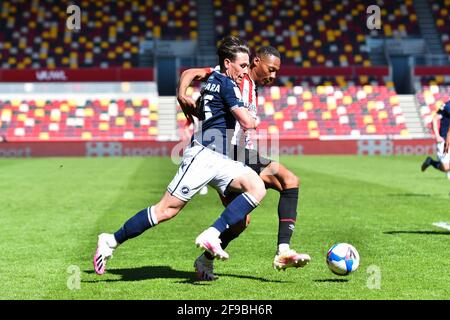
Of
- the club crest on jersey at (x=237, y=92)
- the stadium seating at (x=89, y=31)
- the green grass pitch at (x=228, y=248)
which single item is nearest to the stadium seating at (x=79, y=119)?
the stadium seating at (x=89, y=31)

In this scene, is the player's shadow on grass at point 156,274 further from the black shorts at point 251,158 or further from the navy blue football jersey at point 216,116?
the navy blue football jersey at point 216,116

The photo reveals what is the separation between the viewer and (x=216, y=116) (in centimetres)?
749

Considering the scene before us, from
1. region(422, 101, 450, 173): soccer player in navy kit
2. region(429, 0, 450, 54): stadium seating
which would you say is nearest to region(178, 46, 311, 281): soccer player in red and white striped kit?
region(422, 101, 450, 173): soccer player in navy kit

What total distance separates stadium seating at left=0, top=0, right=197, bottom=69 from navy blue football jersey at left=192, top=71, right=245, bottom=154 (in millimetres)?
38837

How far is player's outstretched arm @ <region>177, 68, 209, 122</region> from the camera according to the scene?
744cm

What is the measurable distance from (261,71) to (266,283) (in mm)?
1933

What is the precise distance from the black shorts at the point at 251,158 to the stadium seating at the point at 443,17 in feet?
138

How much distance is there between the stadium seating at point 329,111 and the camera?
43094mm

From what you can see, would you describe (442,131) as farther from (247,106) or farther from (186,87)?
(186,87)

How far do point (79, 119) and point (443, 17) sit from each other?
2199 centimetres

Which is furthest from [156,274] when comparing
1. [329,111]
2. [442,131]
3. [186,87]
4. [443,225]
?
[329,111]

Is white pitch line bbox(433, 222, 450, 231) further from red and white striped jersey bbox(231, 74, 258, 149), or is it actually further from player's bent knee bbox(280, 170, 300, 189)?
red and white striped jersey bbox(231, 74, 258, 149)

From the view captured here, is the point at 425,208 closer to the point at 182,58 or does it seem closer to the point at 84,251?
the point at 84,251

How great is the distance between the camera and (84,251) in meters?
9.66
